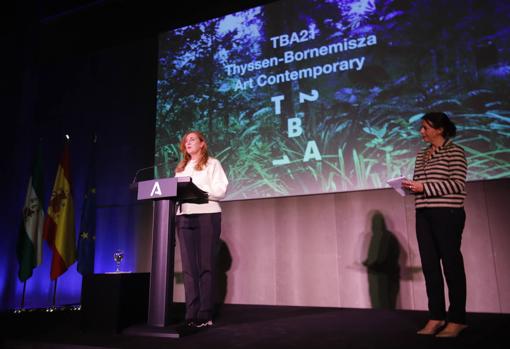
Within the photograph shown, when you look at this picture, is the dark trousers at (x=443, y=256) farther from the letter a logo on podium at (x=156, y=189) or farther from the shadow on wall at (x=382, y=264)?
A: the letter a logo on podium at (x=156, y=189)

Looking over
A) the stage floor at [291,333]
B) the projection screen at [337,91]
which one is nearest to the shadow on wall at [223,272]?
the projection screen at [337,91]

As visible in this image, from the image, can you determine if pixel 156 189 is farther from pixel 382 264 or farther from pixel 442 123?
pixel 382 264

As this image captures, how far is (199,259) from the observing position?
260cm

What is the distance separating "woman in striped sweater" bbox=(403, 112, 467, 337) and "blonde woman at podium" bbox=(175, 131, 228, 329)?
4.01 feet

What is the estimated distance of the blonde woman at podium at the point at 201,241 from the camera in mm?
2516

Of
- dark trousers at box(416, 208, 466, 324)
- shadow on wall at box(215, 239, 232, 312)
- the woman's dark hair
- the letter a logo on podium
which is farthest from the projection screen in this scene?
the letter a logo on podium

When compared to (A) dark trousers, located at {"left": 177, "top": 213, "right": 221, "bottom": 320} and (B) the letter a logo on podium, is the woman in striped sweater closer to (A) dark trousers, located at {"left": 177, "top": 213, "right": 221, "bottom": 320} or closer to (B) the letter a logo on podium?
(A) dark trousers, located at {"left": 177, "top": 213, "right": 221, "bottom": 320}

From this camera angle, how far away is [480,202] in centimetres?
329

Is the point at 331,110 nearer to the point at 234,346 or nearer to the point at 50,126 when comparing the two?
the point at 234,346

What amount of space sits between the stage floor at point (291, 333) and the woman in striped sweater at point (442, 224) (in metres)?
0.14

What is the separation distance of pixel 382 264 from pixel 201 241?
1.79 m

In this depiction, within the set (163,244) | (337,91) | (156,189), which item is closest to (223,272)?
(163,244)

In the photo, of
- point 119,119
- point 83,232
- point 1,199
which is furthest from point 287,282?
point 1,199

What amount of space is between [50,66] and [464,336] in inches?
227
